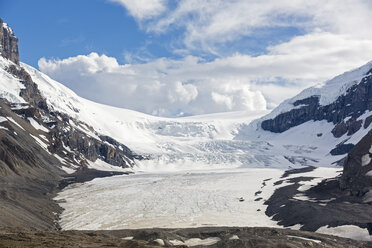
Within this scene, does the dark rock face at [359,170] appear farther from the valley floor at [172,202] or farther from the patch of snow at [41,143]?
the patch of snow at [41,143]

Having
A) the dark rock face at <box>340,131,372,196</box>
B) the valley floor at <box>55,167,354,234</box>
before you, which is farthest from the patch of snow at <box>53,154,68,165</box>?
the dark rock face at <box>340,131,372,196</box>

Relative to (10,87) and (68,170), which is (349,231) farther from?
(10,87)

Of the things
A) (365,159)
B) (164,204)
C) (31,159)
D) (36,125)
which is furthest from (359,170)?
(36,125)

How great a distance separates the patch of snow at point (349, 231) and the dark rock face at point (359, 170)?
23.3 meters

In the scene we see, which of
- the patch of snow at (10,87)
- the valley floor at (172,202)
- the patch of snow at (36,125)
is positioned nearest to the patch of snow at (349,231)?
the valley floor at (172,202)

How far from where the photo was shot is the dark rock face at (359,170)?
76.1 meters

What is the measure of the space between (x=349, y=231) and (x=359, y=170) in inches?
1287

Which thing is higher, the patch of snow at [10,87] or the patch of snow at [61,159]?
the patch of snow at [10,87]

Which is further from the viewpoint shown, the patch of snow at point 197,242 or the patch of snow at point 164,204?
the patch of snow at point 164,204

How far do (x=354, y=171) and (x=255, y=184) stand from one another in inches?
1389

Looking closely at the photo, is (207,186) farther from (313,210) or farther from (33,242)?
(33,242)

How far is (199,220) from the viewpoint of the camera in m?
69.1

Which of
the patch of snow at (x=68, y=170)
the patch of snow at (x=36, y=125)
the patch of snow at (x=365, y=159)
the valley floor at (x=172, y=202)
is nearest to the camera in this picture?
the valley floor at (x=172, y=202)

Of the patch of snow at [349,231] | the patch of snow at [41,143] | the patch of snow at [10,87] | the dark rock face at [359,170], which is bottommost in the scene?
the patch of snow at [349,231]
